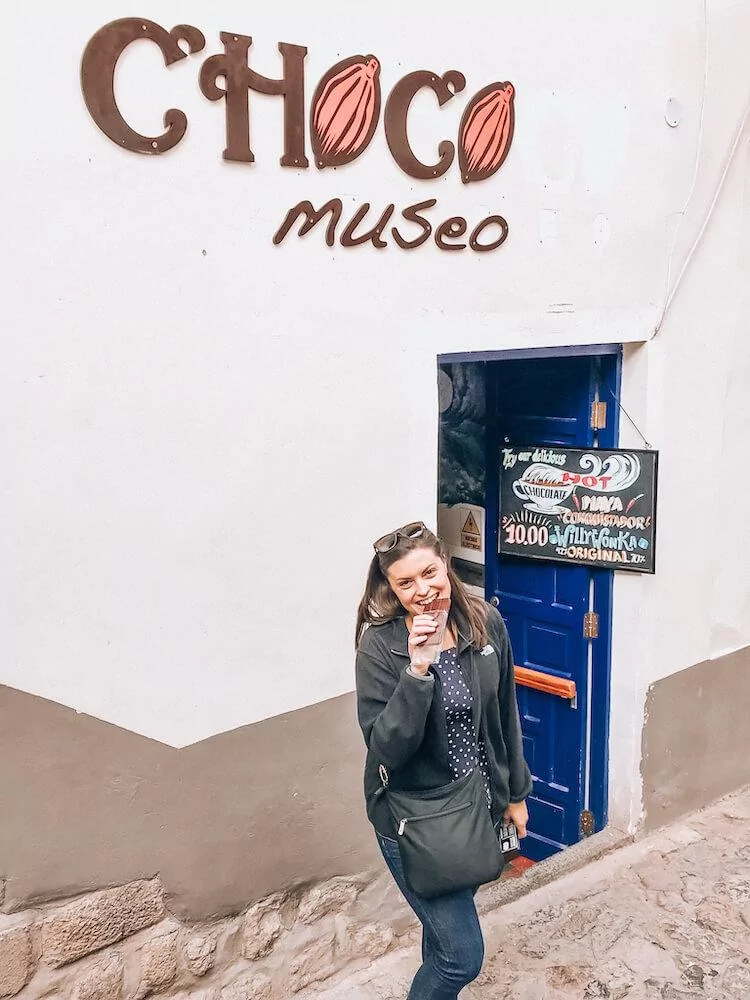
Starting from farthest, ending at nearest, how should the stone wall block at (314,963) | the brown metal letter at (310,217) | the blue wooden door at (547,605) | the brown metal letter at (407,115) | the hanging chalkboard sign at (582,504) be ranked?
the blue wooden door at (547,605), the hanging chalkboard sign at (582,504), the stone wall block at (314,963), the brown metal letter at (407,115), the brown metal letter at (310,217)

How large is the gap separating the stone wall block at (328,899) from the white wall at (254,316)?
78 cm

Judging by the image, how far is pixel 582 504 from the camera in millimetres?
5012

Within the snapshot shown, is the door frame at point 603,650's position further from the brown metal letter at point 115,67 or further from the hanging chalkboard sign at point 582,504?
the brown metal letter at point 115,67

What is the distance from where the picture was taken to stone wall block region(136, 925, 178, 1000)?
11.8 feet

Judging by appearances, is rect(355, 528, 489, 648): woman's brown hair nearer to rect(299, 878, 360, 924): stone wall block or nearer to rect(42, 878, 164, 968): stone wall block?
rect(42, 878, 164, 968): stone wall block

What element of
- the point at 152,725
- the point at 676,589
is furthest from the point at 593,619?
the point at 152,725

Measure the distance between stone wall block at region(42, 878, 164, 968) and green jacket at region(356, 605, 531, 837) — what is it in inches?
37.2

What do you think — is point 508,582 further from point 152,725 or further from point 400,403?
point 152,725

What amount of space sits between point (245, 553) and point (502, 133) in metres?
1.97

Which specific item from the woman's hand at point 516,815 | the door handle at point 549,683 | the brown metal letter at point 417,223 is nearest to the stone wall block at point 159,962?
the woman's hand at point 516,815

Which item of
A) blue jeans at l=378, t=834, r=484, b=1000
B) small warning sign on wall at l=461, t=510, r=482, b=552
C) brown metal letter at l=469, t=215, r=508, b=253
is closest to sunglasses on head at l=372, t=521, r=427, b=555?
blue jeans at l=378, t=834, r=484, b=1000

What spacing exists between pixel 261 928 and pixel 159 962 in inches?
16.3

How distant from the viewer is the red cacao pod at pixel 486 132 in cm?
404

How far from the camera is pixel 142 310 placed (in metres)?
3.32
